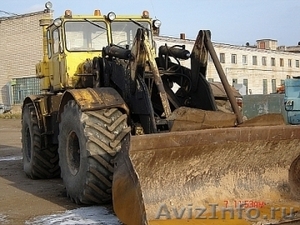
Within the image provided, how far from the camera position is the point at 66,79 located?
25.9ft

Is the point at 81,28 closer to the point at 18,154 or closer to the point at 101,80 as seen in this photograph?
the point at 101,80

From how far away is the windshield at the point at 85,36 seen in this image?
793 cm

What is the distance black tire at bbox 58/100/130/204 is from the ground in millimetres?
200

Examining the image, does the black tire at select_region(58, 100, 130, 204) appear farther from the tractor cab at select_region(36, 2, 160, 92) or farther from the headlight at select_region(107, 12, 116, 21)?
the headlight at select_region(107, 12, 116, 21)

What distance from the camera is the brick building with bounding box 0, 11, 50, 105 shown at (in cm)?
3159

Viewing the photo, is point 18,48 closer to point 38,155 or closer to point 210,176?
point 38,155

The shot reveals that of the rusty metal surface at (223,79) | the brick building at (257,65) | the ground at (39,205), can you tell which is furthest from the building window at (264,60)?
the rusty metal surface at (223,79)

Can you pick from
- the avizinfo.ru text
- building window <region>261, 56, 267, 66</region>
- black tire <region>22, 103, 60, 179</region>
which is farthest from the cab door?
building window <region>261, 56, 267, 66</region>

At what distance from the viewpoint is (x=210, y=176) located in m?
5.61

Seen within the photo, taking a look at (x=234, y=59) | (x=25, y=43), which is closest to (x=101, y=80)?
(x=25, y=43)

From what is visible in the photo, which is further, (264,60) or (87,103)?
(264,60)

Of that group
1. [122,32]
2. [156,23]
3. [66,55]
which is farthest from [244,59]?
[66,55]

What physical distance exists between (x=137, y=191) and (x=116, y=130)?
145cm

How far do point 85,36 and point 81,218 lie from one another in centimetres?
326
